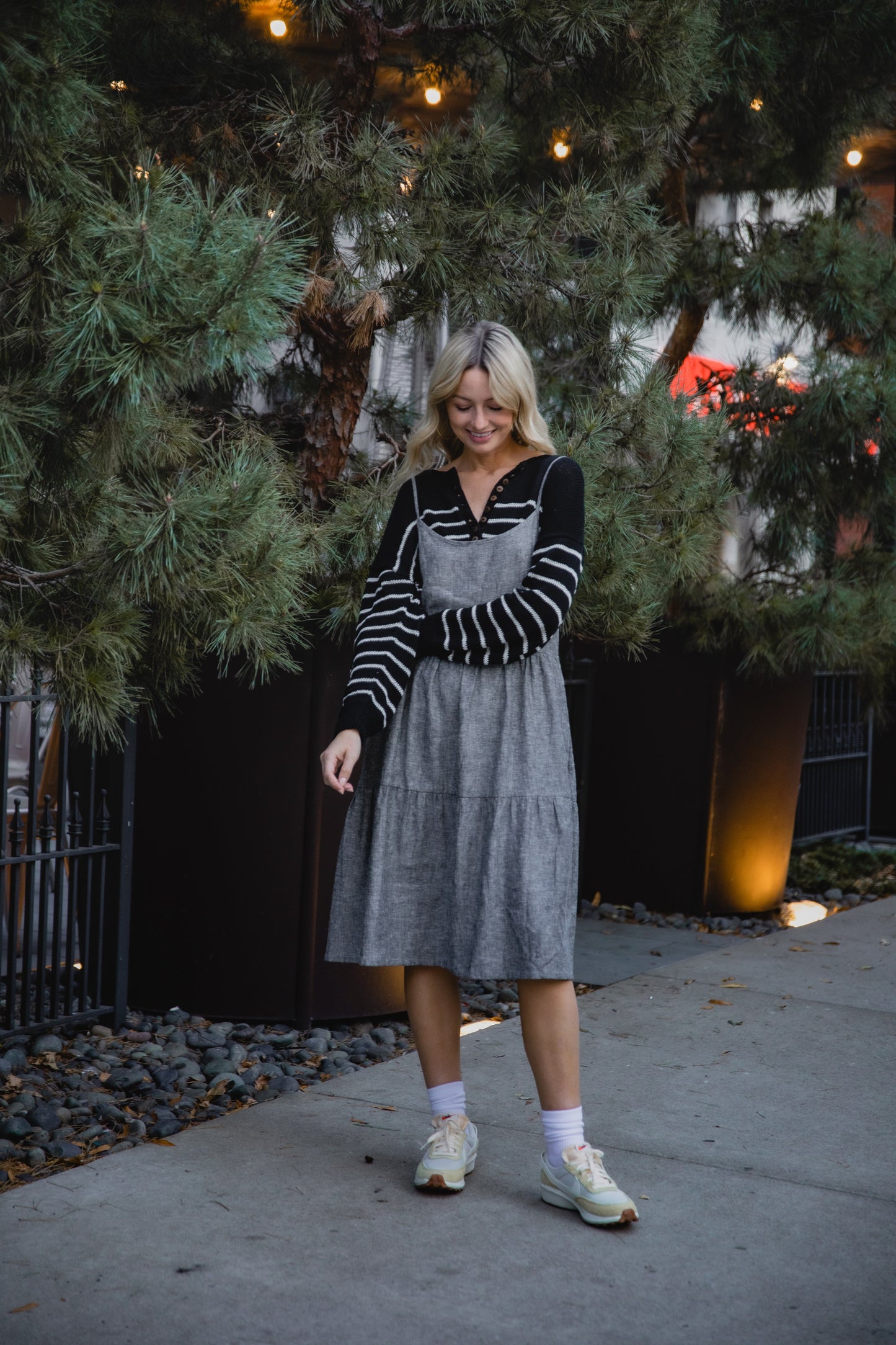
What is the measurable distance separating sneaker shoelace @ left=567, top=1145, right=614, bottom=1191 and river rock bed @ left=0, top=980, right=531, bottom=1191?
0.92 meters

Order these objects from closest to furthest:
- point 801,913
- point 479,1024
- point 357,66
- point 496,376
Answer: point 496,376 → point 357,66 → point 479,1024 → point 801,913

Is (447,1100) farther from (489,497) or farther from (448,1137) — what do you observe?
(489,497)

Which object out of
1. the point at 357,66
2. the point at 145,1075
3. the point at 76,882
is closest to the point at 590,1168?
the point at 145,1075

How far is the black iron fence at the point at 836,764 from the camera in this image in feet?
25.7

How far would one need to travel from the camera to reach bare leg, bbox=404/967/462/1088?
268 cm

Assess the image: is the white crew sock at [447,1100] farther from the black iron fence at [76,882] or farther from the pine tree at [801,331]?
the pine tree at [801,331]

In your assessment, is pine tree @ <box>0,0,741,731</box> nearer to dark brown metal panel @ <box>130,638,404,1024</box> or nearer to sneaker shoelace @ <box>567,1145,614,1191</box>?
dark brown metal panel @ <box>130,638,404,1024</box>

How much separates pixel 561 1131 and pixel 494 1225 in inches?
8.2

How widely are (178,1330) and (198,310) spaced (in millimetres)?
1545

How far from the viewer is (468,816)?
8.48 ft

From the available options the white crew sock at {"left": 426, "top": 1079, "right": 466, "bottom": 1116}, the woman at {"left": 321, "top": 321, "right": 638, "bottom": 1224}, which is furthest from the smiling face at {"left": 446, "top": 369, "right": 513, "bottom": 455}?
the white crew sock at {"left": 426, "top": 1079, "right": 466, "bottom": 1116}

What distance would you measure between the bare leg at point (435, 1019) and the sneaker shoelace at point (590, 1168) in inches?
11.7

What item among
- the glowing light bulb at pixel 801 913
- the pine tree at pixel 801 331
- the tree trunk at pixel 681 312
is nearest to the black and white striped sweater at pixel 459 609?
the pine tree at pixel 801 331

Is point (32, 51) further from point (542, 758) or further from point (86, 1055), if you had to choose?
point (86, 1055)
